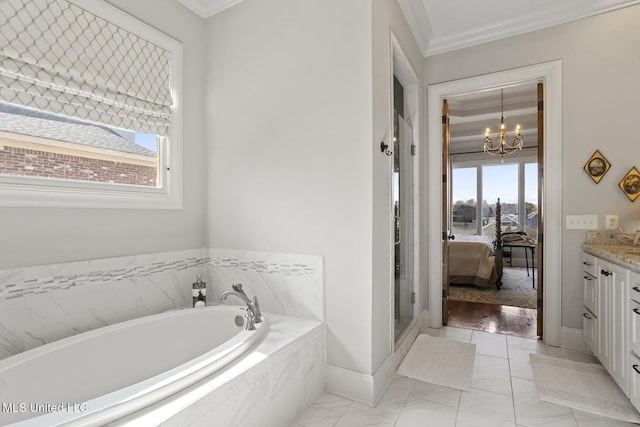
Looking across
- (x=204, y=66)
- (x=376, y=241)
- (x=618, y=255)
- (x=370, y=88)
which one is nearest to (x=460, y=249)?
(x=618, y=255)

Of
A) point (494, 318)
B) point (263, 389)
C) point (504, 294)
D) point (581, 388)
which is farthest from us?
point (504, 294)

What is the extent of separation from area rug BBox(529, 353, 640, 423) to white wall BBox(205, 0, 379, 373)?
3.95ft

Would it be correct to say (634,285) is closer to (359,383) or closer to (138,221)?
(359,383)

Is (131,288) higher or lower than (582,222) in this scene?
lower

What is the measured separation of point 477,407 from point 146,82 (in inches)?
118

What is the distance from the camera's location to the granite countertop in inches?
76.8

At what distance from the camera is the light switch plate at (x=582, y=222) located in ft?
8.21

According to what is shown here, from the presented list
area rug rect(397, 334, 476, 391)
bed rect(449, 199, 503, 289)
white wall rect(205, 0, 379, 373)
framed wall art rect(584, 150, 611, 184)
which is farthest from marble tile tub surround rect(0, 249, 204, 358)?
bed rect(449, 199, 503, 289)

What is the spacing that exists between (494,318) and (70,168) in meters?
3.89

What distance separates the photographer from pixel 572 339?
259 cm

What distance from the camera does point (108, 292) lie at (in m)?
1.98

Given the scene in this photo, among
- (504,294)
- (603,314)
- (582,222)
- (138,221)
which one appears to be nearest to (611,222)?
(582,222)

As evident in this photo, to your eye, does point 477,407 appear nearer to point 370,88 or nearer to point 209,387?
point 209,387

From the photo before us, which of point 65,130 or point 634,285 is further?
point 65,130
